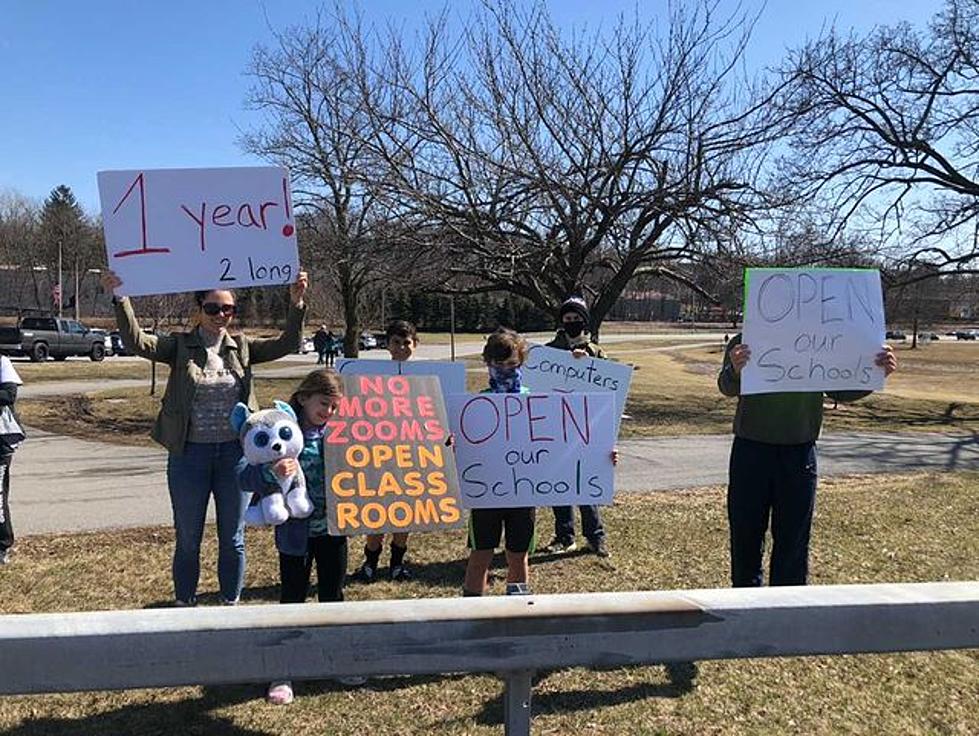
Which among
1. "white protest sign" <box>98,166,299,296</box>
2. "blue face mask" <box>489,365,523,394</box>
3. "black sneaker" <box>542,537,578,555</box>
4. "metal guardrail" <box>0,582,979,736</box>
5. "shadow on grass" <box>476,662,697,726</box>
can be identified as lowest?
"shadow on grass" <box>476,662,697,726</box>

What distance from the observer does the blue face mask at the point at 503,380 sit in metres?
4.38

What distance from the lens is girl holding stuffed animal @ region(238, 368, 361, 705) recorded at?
3.55m

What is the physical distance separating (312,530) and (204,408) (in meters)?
0.89

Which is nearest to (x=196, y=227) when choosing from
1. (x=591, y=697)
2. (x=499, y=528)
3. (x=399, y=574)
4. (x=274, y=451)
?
(x=274, y=451)

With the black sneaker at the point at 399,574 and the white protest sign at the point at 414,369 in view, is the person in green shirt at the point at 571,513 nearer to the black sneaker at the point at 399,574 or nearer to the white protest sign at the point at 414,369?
the white protest sign at the point at 414,369

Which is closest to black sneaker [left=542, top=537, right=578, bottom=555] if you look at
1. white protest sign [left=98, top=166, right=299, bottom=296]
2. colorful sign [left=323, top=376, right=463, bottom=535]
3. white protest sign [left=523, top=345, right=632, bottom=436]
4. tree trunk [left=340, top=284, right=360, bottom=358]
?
white protest sign [left=523, top=345, right=632, bottom=436]

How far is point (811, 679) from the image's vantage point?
3.81 meters

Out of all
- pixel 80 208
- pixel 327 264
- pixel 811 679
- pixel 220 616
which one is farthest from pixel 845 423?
pixel 80 208

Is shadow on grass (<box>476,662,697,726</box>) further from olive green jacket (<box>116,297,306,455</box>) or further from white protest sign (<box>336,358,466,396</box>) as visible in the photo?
white protest sign (<box>336,358,466,396</box>)

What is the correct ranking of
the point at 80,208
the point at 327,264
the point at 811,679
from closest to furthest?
the point at 811,679, the point at 327,264, the point at 80,208

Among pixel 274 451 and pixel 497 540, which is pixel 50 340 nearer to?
pixel 497 540

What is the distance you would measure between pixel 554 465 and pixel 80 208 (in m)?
82.6

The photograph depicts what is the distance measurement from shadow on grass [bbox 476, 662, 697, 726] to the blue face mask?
4.89 feet

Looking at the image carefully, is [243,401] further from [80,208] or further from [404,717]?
[80,208]
